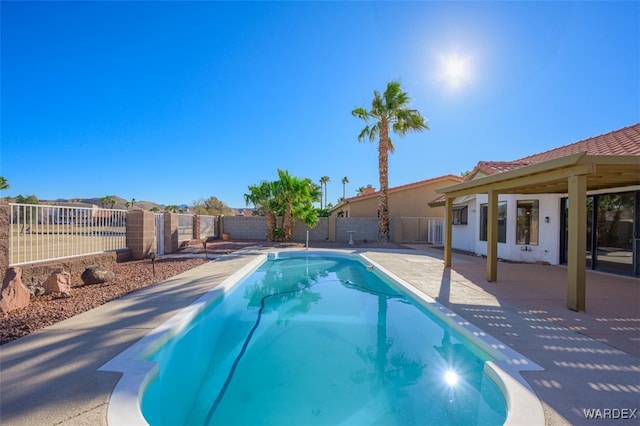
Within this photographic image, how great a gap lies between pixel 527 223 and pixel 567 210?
161 cm

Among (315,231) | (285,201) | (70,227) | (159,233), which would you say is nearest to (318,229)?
(315,231)

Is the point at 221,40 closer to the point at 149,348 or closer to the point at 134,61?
the point at 134,61

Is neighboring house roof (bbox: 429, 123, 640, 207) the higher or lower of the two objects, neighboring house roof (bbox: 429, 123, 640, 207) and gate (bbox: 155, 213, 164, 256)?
the higher

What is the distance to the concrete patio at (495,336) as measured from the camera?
107 inches

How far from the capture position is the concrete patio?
107 inches

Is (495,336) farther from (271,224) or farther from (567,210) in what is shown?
(271,224)

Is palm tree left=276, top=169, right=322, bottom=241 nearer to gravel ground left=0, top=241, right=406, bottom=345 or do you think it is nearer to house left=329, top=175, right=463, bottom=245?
house left=329, top=175, right=463, bottom=245

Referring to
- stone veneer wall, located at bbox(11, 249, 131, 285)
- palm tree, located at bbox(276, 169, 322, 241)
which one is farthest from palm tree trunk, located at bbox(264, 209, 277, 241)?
stone veneer wall, located at bbox(11, 249, 131, 285)

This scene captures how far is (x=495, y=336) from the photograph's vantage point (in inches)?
173

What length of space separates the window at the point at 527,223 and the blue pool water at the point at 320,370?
820cm

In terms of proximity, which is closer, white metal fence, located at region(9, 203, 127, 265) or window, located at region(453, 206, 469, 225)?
white metal fence, located at region(9, 203, 127, 265)

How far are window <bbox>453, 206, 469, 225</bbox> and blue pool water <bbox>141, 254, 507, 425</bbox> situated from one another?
11.1 metres

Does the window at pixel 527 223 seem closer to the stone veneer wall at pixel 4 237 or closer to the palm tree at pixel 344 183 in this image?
the stone veneer wall at pixel 4 237

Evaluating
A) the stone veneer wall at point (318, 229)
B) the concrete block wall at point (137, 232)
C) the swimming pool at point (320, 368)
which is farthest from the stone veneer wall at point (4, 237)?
the stone veneer wall at point (318, 229)
